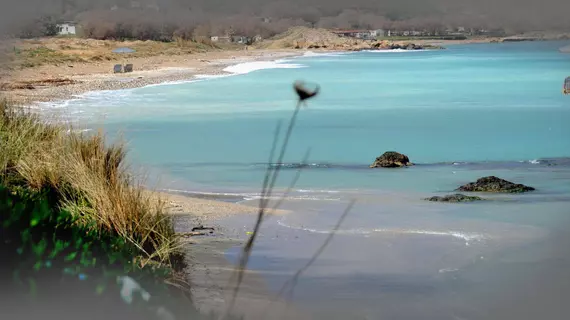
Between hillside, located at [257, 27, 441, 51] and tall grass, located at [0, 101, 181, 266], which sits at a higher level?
tall grass, located at [0, 101, 181, 266]

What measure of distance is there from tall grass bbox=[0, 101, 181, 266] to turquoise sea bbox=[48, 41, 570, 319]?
2.10ft

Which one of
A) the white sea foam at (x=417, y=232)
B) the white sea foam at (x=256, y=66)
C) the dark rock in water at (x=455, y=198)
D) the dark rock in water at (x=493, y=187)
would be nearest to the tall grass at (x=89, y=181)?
the white sea foam at (x=417, y=232)

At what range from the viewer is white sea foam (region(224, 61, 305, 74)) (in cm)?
3165

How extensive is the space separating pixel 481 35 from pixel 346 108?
9304 mm

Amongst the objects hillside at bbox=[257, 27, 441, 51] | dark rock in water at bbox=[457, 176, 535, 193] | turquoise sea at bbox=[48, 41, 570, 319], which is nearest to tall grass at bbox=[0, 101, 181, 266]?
turquoise sea at bbox=[48, 41, 570, 319]

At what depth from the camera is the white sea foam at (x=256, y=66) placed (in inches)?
1246

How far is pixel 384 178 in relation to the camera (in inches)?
393

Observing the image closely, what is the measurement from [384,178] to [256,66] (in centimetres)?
2457

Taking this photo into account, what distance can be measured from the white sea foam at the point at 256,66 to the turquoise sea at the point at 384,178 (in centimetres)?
350

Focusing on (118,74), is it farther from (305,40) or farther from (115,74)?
(305,40)

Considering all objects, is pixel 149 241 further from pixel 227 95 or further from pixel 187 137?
pixel 227 95

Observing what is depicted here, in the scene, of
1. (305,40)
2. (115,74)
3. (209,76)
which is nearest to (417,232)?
Result: (305,40)

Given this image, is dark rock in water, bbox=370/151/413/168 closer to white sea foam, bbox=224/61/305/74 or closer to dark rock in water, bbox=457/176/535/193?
dark rock in water, bbox=457/176/535/193

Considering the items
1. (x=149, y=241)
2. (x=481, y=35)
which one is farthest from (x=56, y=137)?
(x=481, y=35)
